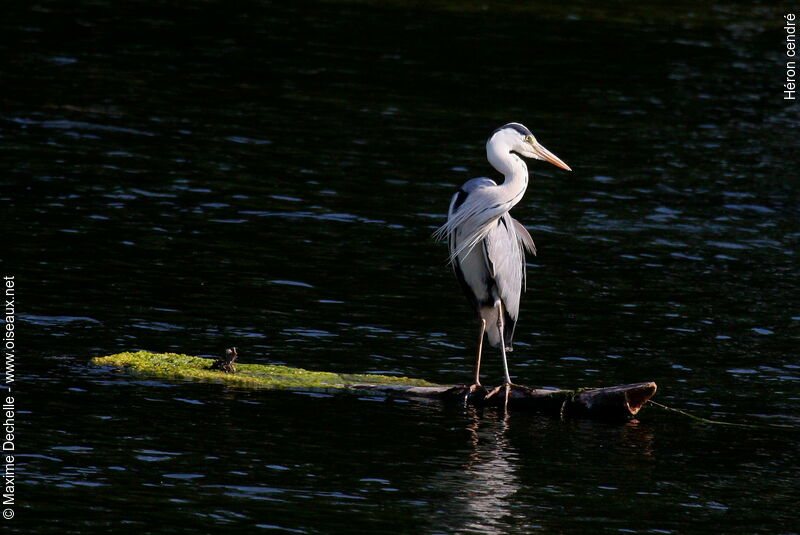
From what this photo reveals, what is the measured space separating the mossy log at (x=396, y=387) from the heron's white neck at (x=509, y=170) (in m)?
1.64

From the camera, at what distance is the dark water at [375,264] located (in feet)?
30.9

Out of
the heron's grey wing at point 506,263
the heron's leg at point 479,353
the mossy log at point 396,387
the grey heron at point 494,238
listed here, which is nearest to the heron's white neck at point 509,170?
the grey heron at point 494,238

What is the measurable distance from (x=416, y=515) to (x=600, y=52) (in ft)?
74.5

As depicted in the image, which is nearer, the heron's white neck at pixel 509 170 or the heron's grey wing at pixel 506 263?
→ the heron's white neck at pixel 509 170

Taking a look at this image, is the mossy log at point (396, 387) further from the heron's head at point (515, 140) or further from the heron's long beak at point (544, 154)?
the heron's long beak at point (544, 154)

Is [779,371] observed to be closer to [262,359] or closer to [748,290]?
[748,290]

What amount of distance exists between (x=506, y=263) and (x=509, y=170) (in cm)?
79

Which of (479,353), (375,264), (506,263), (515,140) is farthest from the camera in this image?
(375,264)

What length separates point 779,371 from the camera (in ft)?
42.2

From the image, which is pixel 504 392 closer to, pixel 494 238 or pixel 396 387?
pixel 396 387

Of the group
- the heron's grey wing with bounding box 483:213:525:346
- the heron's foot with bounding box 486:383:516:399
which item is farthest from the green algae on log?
the heron's grey wing with bounding box 483:213:525:346

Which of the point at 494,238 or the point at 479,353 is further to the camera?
the point at 494,238

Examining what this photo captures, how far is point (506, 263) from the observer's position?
39.5 ft

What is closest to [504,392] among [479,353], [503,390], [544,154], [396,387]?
[503,390]
